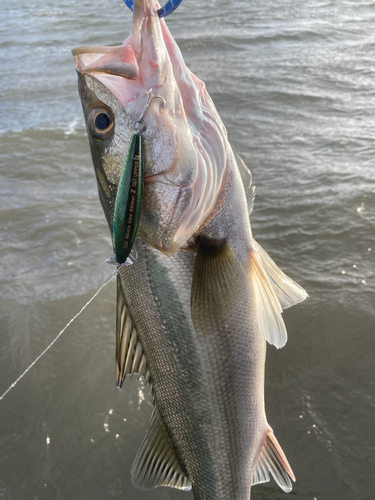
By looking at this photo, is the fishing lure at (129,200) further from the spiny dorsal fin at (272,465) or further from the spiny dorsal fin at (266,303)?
the spiny dorsal fin at (272,465)

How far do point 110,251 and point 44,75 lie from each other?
19.2 ft

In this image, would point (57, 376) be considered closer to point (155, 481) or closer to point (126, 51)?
point (155, 481)

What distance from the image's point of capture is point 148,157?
148 centimetres

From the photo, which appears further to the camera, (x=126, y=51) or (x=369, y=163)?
(x=369, y=163)

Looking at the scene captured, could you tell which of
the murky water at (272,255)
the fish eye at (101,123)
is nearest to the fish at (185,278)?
the fish eye at (101,123)

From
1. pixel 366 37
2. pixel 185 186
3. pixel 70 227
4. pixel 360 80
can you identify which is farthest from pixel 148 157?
pixel 366 37

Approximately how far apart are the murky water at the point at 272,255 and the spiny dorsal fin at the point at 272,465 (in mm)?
606

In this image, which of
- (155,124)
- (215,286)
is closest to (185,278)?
(215,286)

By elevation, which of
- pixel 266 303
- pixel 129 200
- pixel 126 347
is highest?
pixel 129 200

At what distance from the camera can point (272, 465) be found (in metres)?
1.91

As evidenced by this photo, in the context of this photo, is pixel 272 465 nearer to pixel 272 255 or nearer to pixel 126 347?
pixel 126 347

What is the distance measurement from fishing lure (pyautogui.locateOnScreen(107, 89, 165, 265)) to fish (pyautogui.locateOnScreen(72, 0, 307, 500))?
0.02 meters

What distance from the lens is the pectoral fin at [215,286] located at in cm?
165

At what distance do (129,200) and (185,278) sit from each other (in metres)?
0.44
